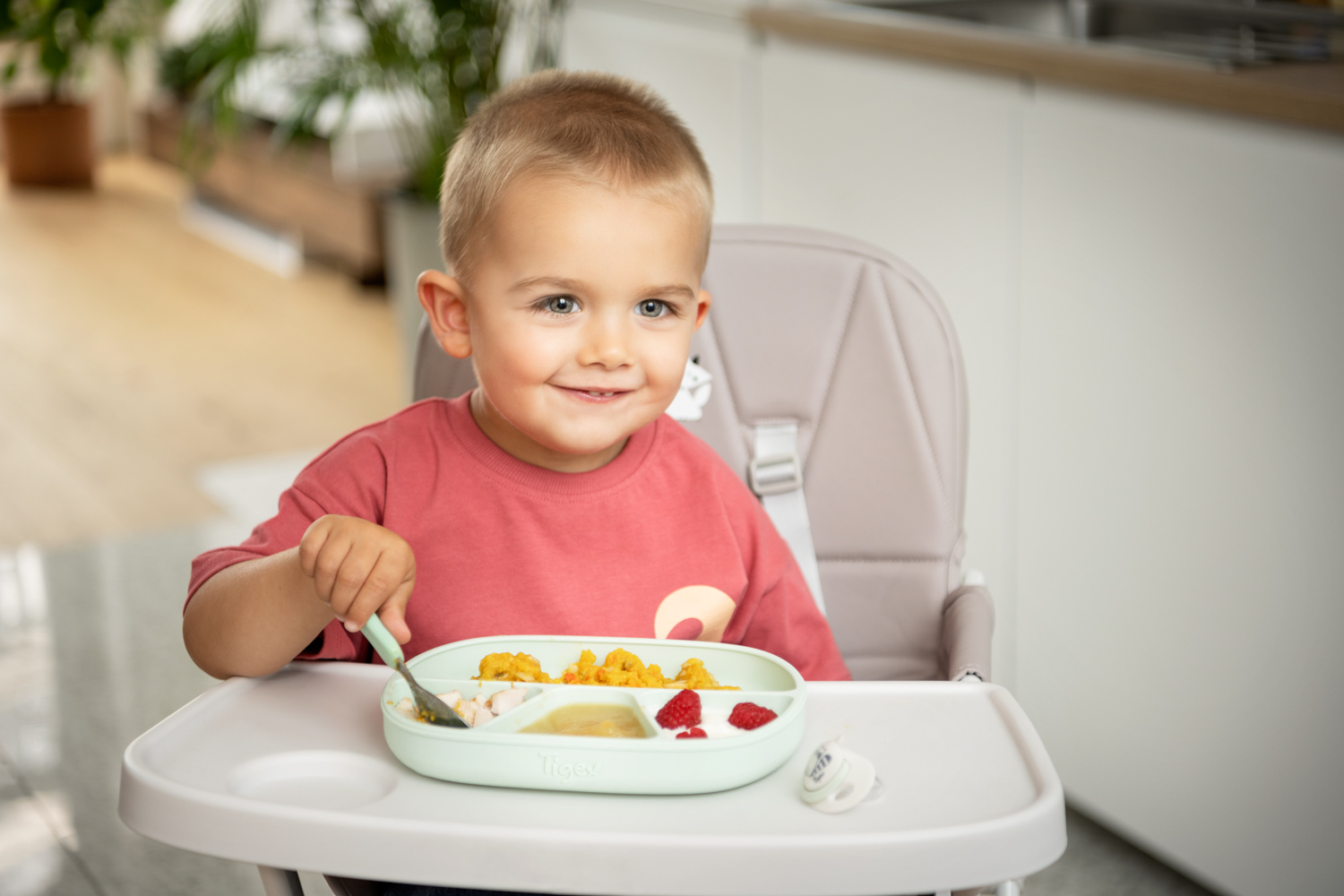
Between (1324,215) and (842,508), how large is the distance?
575 millimetres

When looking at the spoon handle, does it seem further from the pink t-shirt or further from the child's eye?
the child's eye

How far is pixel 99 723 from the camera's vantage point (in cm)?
218

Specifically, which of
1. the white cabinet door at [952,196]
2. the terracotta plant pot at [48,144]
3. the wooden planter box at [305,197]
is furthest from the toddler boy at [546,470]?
the terracotta plant pot at [48,144]

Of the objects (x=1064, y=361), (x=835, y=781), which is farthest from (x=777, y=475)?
(x=1064, y=361)

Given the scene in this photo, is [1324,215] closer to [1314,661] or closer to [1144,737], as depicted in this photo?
[1314,661]

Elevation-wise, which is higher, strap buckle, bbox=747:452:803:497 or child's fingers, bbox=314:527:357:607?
child's fingers, bbox=314:527:357:607

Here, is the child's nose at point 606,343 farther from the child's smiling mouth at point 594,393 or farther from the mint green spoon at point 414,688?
the mint green spoon at point 414,688

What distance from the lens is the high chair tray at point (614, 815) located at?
27.6 inches

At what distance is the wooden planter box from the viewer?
4.57 m

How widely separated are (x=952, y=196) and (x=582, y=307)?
3.31ft

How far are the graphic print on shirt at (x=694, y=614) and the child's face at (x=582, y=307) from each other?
5.8 inches

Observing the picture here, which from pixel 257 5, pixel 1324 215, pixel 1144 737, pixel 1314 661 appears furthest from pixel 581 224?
pixel 257 5

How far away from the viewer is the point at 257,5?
2645 mm

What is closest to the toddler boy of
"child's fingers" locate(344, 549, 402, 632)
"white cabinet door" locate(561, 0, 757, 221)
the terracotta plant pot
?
"child's fingers" locate(344, 549, 402, 632)
